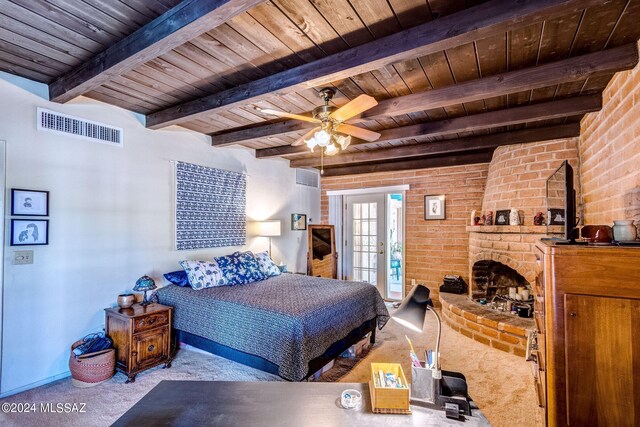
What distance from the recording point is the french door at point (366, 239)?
18.3 feet

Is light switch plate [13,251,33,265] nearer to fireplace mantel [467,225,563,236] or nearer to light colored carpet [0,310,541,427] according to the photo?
light colored carpet [0,310,541,427]

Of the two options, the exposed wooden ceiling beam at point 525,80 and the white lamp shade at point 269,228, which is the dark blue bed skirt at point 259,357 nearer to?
the white lamp shade at point 269,228

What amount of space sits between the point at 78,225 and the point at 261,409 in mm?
2595

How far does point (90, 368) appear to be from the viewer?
2.49 meters

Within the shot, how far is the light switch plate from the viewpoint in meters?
2.41

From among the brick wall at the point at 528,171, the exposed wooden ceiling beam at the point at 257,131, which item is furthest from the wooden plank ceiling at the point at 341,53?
the brick wall at the point at 528,171

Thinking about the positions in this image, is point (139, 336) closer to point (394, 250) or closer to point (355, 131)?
point (355, 131)

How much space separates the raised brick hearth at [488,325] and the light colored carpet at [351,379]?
0.31 feet

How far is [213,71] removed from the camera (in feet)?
7.54

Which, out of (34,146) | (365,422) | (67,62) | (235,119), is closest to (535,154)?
(235,119)

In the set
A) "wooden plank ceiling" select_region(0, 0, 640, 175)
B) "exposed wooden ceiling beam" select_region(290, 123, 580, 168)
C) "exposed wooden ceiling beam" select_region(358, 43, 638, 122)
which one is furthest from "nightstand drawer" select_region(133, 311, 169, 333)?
"exposed wooden ceiling beam" select_region(290, 123, 580, 168)

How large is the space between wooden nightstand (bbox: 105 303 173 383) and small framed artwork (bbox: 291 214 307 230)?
2786mm

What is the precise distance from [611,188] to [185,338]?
3793mm

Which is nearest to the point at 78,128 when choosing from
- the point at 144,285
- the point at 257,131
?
the point at 144,285
